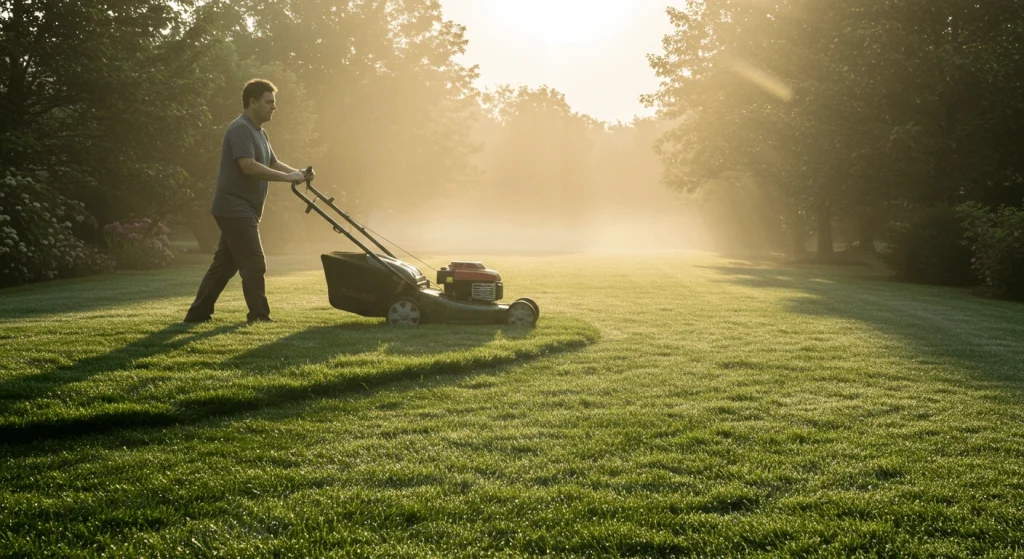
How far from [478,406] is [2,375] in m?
3.47

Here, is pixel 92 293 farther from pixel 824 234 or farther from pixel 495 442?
pixel 824 234

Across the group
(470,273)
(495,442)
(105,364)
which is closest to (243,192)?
(470,273)

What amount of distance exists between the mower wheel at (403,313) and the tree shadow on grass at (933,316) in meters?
5.52

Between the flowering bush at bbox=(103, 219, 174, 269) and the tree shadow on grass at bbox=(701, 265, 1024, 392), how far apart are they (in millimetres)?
16489

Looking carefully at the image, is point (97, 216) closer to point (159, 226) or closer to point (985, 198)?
point (159, 226)

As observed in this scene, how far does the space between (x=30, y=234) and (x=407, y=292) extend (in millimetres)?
12490

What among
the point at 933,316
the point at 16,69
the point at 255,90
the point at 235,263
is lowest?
the point at 933,316

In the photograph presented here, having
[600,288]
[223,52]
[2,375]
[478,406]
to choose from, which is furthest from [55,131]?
[478,406]

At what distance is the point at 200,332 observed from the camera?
8656 millimetres

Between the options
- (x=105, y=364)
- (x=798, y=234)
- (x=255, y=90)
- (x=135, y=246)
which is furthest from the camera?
(x=798, y=234)

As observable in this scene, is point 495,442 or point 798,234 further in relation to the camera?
point 798,234

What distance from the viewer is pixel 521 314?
1016cm

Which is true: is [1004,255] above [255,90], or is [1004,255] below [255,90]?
below

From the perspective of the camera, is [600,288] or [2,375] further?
[600,288]
